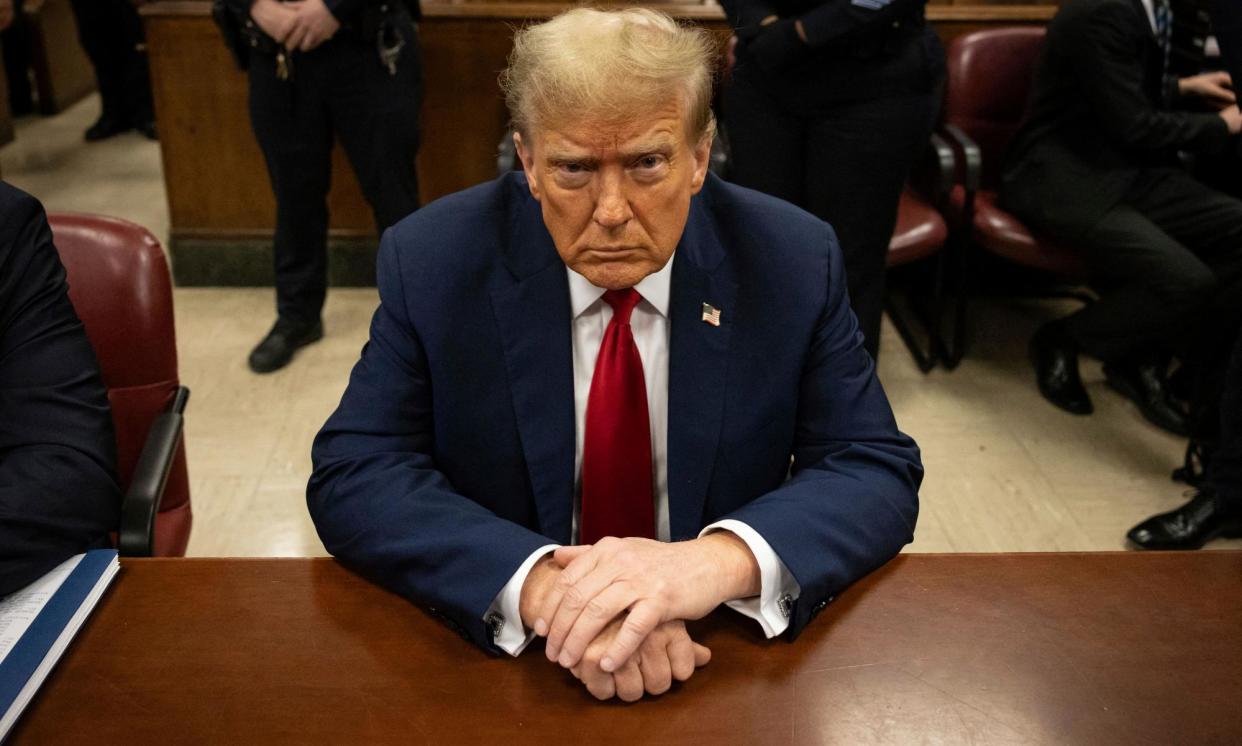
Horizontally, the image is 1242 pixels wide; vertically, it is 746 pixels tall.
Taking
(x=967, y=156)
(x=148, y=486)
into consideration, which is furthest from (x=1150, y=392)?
(x=148, y=486)

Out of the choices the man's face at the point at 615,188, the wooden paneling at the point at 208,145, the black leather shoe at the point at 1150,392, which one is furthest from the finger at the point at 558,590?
the wooden paneling at the point at 208,145

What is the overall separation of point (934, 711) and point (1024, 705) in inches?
3.5

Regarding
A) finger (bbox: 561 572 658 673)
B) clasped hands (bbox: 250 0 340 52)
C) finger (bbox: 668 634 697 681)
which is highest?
clasped hands (bbox: 250 0 340 52)

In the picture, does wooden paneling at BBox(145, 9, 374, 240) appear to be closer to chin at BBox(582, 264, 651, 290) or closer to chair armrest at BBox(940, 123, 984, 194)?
chair armrest at BBox(940, 123, 984, 194)

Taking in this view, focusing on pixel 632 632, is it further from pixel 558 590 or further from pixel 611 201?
pixel 611 201

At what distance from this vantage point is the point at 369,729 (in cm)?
108

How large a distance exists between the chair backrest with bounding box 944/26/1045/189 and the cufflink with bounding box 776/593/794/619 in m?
2.71

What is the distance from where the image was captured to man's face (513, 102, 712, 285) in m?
1.34

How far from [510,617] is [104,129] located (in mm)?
5796

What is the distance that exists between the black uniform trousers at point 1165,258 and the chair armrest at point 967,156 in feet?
1.15

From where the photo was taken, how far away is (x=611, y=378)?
1519mm

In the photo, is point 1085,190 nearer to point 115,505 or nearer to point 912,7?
point 912,7

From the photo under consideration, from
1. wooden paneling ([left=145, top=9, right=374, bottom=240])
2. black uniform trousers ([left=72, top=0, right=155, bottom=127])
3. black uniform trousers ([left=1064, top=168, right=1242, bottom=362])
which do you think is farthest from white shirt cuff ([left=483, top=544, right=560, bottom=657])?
black uniform trousers ([left=72, top=0, right=155, bottom=127])

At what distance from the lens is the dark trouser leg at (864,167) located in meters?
3.11
